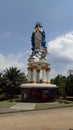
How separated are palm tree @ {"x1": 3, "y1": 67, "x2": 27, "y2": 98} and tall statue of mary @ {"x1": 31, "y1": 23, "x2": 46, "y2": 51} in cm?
1008

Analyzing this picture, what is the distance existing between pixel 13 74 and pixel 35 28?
558 inches

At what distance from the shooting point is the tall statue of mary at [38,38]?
6944 cm

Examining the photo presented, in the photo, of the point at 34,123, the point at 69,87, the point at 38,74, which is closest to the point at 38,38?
the point at 38,74

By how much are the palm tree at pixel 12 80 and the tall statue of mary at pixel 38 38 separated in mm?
10075

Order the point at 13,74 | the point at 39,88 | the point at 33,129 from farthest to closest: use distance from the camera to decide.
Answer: the point at 13,74 → the point at 39,88 → the point at 33,129

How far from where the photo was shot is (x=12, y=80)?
74.5m

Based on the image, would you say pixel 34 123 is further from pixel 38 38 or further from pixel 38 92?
pixel 38 38

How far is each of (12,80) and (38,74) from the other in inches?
342

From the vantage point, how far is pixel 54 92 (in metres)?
64.2

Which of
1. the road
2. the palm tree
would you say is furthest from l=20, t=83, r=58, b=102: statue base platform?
the road

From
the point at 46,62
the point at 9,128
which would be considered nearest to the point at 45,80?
the point at 46,62

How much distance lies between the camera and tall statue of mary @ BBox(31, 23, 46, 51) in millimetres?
69438

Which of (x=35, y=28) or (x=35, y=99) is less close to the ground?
(x=35, y=28)

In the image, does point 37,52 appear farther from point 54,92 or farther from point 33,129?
point 33,129
